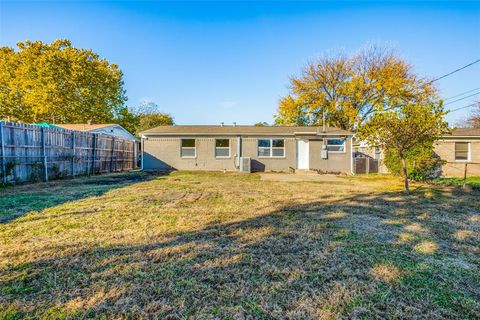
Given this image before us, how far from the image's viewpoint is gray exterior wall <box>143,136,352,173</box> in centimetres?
1638

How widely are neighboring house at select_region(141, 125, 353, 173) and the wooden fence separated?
126 inches

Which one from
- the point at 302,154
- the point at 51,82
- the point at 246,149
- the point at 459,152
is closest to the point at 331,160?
the point at 302,154

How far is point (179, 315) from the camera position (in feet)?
6.02

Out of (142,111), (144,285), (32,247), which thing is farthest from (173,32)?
(142,111)

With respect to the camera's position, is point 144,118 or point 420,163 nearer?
point 420,163

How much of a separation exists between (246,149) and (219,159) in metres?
1.87

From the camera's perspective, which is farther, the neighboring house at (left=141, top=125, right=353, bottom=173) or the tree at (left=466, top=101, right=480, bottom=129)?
the tree at (left=466, top=101, right=480, bottom=129)

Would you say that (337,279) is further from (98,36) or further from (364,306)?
(98,36)

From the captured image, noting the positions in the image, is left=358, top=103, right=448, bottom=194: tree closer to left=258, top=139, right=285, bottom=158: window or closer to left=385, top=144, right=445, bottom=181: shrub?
left=385, top=144, right=445, bottom=181: shrub

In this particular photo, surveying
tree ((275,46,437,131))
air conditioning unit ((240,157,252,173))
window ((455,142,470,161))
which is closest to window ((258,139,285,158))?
air conditioning unit ((240,157,252,173))

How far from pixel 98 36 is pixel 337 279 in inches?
663

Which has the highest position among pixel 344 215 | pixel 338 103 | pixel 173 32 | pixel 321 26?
pixel 321 26

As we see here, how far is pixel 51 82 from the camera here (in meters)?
24.8

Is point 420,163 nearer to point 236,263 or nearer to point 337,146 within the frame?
point 337,146
